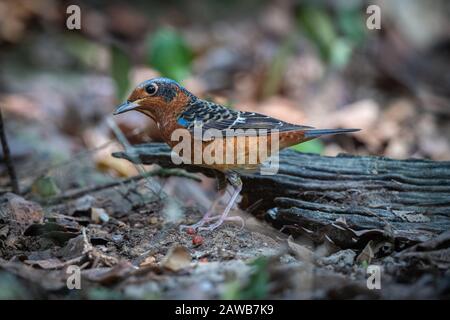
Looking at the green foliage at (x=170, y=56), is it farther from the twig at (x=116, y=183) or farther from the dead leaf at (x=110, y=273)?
the dead leaf at (x=110, y=273)

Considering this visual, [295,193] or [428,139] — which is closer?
[295,193]

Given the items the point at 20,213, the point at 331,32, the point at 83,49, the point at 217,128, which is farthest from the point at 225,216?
the point at 83,49

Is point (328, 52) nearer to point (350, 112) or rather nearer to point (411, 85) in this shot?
point (350, 112)

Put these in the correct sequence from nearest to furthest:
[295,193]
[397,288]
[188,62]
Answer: [397,288] < [295,193] < [188,62]

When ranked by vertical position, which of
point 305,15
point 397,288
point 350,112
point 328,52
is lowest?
point 397,288

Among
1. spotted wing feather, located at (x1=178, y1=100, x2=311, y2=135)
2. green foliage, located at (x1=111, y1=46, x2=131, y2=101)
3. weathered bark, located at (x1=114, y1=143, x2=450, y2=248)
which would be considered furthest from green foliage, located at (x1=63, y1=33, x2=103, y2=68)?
spotted wing feather, located at (x1=178, y1=100, x2=311, y2=135)

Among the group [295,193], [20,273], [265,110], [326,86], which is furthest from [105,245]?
[326,86]

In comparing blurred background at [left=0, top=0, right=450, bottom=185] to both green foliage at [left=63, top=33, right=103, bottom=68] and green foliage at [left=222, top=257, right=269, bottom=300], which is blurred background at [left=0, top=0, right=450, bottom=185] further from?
green foliage at [left=222, top=257, right=269, bottom=300]
